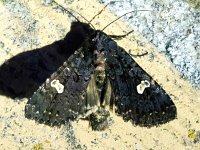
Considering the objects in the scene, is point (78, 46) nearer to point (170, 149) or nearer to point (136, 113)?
point (136, 113)

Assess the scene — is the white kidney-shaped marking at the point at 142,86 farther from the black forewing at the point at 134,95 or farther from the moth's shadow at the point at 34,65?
the moth's shadow at the point at 34,65

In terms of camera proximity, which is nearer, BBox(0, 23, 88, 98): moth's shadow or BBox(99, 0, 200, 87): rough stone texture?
BBox(0, 23, 88, 98): moth's shadow

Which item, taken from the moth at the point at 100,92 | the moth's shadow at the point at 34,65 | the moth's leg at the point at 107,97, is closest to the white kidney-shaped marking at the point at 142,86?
the moth at the point at 100,92

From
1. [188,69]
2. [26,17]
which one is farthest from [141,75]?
[26,17]

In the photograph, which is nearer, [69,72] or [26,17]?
[69,72]

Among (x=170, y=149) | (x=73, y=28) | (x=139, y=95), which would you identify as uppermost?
(x=73, y=28)

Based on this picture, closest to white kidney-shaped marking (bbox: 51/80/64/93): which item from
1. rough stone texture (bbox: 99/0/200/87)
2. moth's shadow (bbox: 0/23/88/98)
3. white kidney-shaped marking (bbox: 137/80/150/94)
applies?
moth's shadow (bbox: 0/23/88/98)

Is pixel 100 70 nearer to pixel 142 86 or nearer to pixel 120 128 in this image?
pixel 142 86

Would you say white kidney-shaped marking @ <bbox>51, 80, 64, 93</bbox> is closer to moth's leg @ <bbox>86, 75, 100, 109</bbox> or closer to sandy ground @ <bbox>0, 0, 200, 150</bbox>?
moth's leg @ <bbox>86, 75, 100, 109</bbox>
